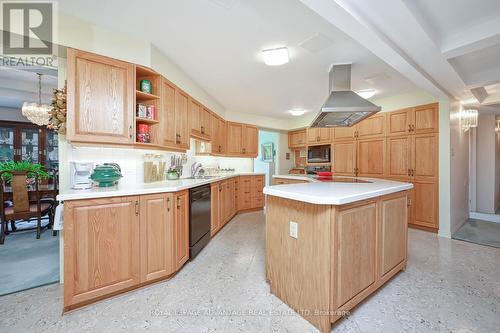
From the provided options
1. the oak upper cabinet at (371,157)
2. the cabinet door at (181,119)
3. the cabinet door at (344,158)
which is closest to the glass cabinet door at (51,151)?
the cabinet door at (181,119)

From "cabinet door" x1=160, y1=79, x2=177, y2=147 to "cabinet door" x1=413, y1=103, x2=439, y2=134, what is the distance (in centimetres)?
394

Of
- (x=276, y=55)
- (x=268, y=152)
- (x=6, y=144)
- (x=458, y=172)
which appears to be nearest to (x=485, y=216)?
(x=458, y=172)

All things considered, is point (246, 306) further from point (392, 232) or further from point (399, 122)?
point (399, 122)

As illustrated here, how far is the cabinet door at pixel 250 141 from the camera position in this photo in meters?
5.25

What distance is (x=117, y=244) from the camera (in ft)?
5.78

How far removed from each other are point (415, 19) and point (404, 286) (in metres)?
2.28

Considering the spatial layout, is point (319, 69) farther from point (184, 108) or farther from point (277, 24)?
point (184, 108)

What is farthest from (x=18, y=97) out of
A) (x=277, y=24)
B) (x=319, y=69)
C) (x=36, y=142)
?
(x=319, y=69)

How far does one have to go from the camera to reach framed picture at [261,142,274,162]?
6.40m

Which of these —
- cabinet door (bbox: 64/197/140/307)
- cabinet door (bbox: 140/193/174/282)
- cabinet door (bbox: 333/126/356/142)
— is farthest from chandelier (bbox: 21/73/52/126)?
cabinet door (bbox: 333/126/356/142)

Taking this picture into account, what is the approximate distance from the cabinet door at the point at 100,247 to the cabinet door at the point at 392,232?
2.14m

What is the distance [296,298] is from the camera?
1614mm

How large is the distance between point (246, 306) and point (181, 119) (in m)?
2.25

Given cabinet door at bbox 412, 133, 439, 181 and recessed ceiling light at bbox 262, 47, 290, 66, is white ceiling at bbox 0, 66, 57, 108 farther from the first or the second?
cabinet door at bbox 412, 133, 439, 181
